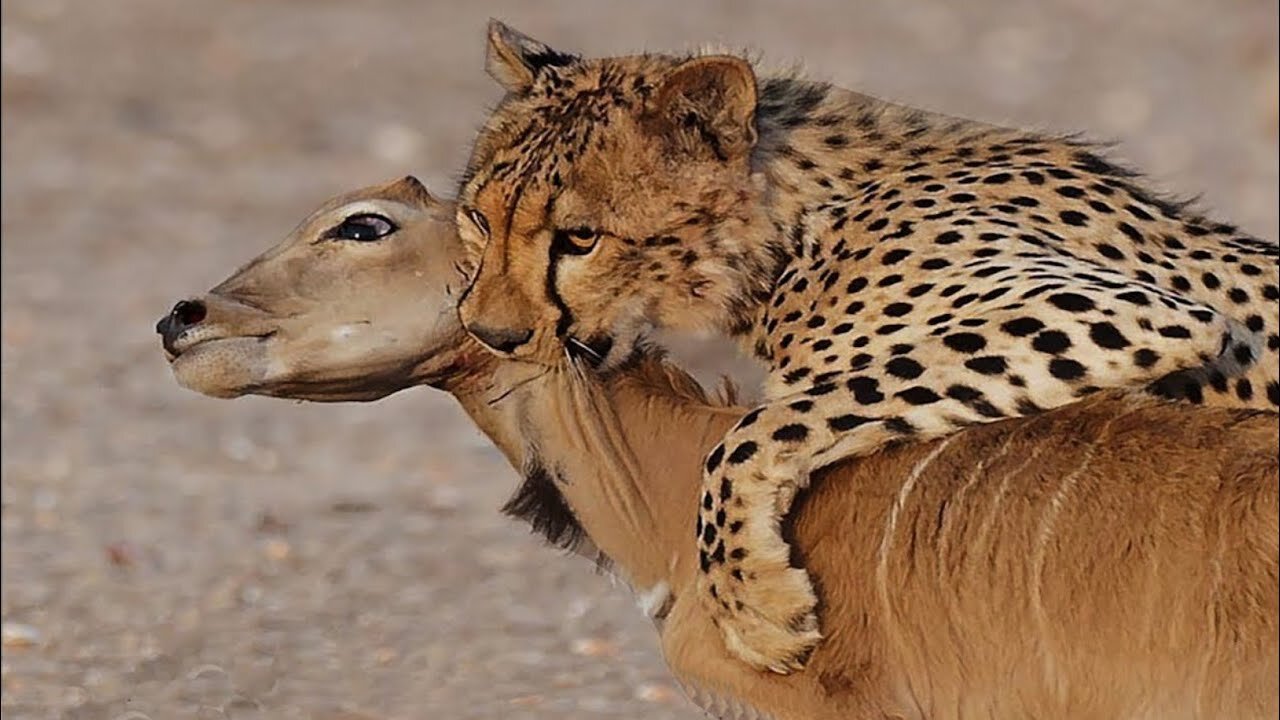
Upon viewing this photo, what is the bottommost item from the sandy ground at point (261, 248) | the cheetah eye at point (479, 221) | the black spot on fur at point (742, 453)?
the sandy ground at point (261, 248)

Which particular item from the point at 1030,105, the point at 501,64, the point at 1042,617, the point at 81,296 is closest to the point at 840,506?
the point at 1042,617

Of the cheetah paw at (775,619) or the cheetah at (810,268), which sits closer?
the cheetah paw at (775,619)

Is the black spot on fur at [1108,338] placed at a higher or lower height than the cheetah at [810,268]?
higher

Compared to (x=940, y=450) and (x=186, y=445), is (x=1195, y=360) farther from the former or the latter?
(x=186, y=445)

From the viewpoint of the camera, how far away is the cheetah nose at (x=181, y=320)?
5.12 metres

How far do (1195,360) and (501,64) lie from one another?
6.13ft

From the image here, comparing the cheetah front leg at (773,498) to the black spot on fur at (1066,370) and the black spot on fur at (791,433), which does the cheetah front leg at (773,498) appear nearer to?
the black spot on fur at (791,433)

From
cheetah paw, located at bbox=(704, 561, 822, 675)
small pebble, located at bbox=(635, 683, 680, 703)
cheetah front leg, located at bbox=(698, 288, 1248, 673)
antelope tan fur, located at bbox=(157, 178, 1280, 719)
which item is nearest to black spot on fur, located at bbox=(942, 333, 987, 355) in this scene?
cheetah front leg, located at bbox=(698, 288, 1248, 673)

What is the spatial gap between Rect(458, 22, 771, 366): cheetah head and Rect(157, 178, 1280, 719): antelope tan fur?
0.38ft

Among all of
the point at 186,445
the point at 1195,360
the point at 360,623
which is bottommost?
the point at 186,445

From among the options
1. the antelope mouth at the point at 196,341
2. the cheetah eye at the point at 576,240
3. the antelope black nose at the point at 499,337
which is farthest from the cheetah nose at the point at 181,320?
the cheetah eye at the point at 576,240

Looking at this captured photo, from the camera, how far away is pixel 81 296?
39.1 feet

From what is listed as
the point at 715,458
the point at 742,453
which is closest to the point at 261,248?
the point at 715,458

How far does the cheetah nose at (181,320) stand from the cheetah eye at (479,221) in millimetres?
653
